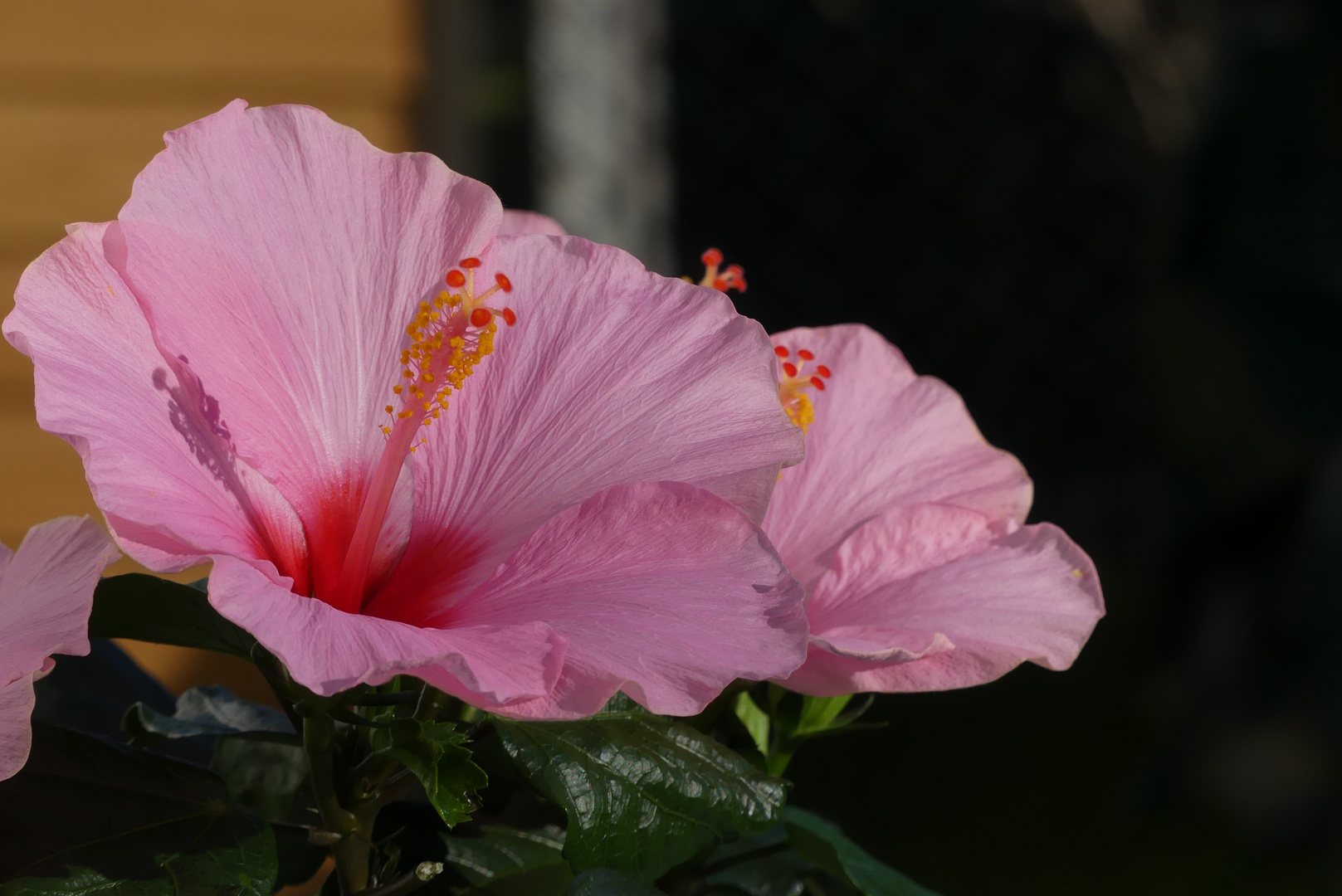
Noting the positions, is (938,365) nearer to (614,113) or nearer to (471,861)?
(614,113)

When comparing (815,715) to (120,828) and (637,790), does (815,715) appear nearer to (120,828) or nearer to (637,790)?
(637,790)

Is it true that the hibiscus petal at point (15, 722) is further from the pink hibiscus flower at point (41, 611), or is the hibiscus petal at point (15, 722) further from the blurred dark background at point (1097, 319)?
the blurred dark background at point (1097, 319)

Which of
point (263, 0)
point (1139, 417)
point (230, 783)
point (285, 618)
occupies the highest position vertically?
point (263, 0)

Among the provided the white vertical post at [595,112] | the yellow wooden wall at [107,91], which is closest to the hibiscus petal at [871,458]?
the yellow wooden wall at [107,91]

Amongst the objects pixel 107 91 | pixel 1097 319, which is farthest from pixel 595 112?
pixel 1097 319

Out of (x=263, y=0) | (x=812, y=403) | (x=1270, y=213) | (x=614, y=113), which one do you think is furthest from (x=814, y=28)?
(x=812, y=403)

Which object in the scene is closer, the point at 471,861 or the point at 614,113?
the point at 471,861
